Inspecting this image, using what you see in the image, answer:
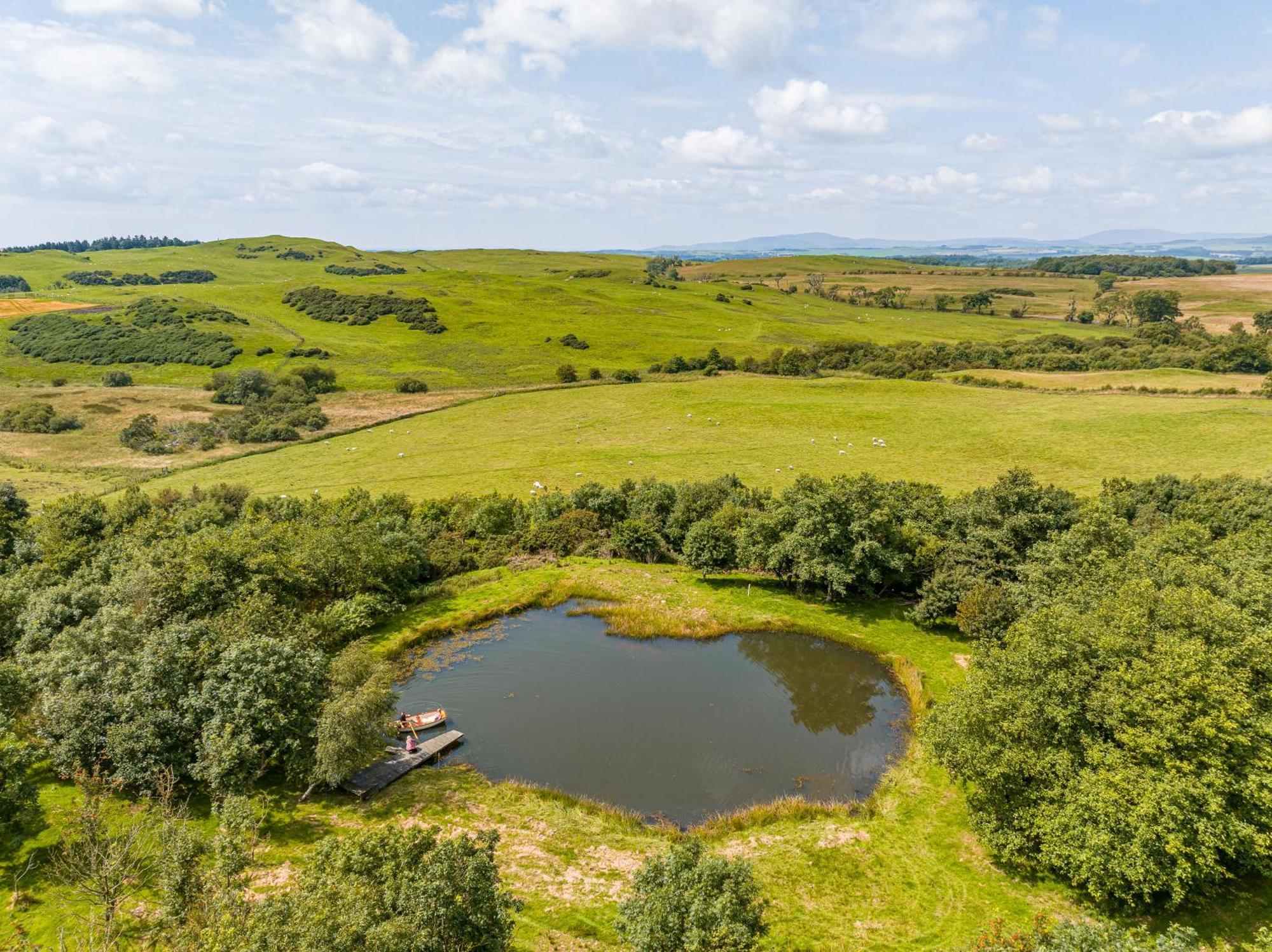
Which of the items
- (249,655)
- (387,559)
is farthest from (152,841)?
(387,559)

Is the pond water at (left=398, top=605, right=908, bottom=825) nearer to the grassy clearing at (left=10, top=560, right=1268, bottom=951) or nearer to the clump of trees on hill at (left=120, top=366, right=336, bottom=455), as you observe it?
the grassy clearing at (left=10, top=560, right=1268, bottom=951)

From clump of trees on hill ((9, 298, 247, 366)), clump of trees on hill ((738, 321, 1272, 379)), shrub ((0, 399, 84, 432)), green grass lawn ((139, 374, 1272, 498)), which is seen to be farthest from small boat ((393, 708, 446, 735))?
clump of trees on hill ((9, 298, 247, 366))

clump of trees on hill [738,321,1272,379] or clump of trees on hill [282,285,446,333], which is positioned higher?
clump of trees on hill [282,285,446,333]

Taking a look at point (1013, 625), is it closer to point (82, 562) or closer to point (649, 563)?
point (649, 563)

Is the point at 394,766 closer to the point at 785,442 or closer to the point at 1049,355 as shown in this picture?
the point at 785,442

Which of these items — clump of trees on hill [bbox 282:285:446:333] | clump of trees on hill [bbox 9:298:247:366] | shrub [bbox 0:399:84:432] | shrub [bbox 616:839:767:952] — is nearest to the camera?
shrub [bbox 616:839:767:952]

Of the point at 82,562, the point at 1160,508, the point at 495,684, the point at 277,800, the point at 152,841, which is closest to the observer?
the point at 152,841

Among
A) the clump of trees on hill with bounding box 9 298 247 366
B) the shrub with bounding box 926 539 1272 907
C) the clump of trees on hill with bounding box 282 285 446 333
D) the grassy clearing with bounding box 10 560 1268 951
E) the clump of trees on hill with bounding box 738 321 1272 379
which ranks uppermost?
→ the clump of trees on hill with bounding box 282 285 446 333
